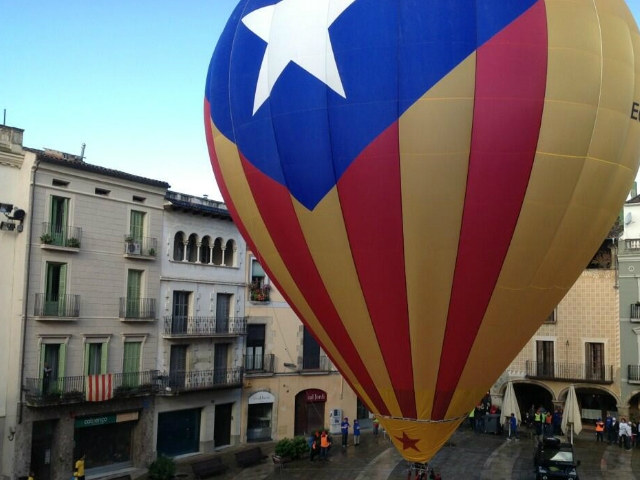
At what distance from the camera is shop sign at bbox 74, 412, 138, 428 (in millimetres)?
25516

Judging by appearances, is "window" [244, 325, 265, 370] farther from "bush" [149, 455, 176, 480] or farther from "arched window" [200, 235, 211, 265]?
"bush" [149, 455, 176, 480]

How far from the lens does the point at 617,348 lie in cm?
3500

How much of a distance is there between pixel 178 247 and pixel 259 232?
15.8m

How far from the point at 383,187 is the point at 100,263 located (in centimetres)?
1671

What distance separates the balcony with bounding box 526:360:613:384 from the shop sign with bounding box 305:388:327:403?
11.3m

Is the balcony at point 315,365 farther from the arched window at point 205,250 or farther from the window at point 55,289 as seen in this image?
the window at point 55,289

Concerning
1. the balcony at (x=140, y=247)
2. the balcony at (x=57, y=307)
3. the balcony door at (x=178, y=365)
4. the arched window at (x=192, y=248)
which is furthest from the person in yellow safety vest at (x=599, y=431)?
the balcony at (x=57, y=307)

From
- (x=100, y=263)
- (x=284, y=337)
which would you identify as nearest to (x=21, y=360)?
(x=100, y=263)

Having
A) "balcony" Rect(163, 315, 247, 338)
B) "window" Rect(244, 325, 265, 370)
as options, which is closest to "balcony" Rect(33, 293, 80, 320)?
"balcony" Rect(163, 315, 247, 338)

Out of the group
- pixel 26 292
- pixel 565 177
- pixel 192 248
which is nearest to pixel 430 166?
pixel 565 177

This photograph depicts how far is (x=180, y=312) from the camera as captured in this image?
29906mm

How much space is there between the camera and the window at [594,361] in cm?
3544

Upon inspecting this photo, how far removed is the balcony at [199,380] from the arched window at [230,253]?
16.4 ft

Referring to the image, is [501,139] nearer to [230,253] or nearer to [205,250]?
[205,250]
